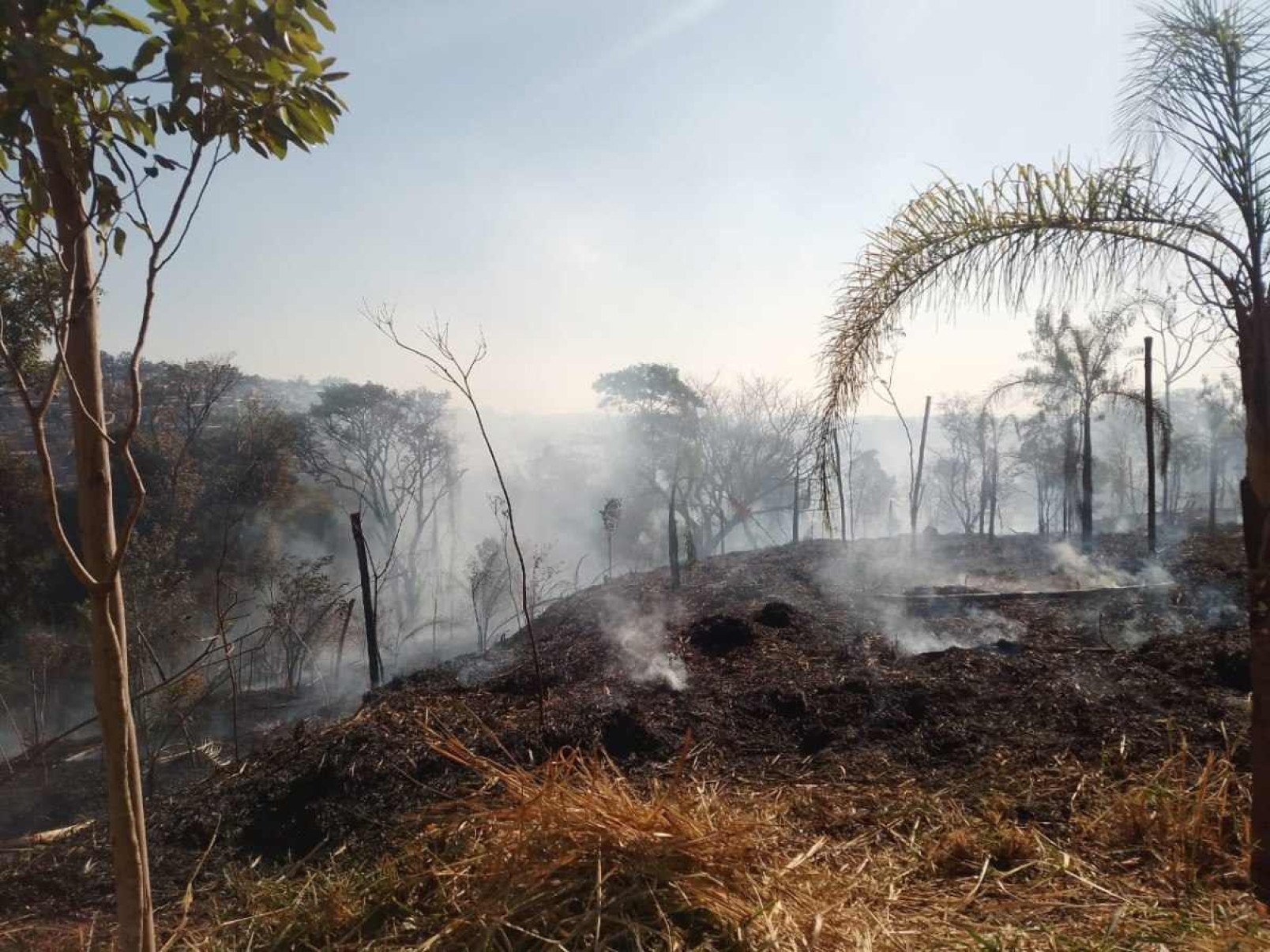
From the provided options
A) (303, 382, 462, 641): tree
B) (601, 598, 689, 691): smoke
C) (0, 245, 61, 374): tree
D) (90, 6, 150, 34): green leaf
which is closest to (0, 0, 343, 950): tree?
(90, 6, 150, 34): green leaf

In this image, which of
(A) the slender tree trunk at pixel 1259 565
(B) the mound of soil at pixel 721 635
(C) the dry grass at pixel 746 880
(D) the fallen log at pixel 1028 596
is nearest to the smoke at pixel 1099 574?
(D) the fallen log at pixel 1028 596

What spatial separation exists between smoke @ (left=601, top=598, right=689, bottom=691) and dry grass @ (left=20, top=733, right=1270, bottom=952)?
3.10m

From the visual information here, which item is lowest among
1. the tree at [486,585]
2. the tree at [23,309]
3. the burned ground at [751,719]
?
the tree at [486,585]

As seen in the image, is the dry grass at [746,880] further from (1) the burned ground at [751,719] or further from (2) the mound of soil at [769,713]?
(2) the mound of soil at [769,713]

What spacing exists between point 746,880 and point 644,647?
5.92 meters

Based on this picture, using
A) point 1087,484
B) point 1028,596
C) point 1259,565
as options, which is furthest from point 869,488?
point 1259,565

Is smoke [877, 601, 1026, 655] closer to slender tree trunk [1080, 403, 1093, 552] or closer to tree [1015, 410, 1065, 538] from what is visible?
slender tree trunk [1080, 403, 1093, 552]

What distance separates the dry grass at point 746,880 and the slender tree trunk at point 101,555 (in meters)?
1.02

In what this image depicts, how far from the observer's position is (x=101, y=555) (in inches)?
72.8

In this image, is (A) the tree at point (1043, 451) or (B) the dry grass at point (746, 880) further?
(A) the tree at point (1043, 451)

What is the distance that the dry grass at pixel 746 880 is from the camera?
100 inches

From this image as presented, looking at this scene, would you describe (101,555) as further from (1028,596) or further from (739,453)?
(739,453)

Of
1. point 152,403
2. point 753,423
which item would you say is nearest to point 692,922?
point 152,403

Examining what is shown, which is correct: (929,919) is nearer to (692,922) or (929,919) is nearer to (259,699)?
(692,922)
